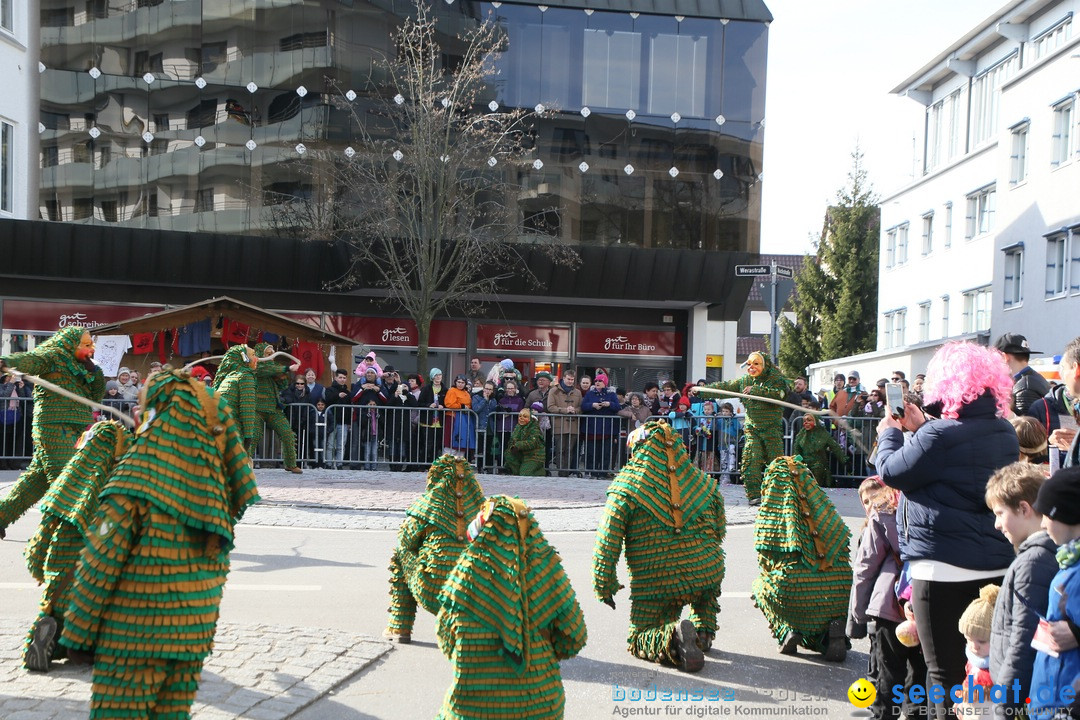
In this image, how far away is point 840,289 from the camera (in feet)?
174

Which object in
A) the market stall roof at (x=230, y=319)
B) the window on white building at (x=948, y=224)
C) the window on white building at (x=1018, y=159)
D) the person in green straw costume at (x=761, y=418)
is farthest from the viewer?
the window on white building at (x=948, y=224)

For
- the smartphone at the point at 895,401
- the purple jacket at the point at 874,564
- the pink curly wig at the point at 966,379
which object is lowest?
the purple jacket at the point at 874,564

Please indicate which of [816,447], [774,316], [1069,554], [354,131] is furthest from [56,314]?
[1069,554]

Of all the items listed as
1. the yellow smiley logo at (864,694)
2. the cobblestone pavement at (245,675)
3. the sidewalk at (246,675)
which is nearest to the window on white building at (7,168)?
the sidewalk at (246,675)

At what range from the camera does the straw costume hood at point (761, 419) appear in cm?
1438

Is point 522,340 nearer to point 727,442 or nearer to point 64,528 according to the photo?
point 727,442

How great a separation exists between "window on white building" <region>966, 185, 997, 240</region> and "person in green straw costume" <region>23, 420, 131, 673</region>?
34.6 metres

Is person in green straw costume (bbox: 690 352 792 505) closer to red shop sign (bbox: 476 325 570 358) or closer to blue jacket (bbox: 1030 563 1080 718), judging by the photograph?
blue jacket (bbox: 1030 563 1080 718)

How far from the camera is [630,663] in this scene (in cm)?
718

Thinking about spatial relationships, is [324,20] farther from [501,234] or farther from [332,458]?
[332,458]

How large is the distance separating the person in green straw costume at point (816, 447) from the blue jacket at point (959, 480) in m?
11.7

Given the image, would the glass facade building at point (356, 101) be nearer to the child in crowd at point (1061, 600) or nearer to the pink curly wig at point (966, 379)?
the pink curly wig at point (966, 379)

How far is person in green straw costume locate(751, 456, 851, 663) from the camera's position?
7.18m

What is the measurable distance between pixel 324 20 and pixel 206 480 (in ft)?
84.0
